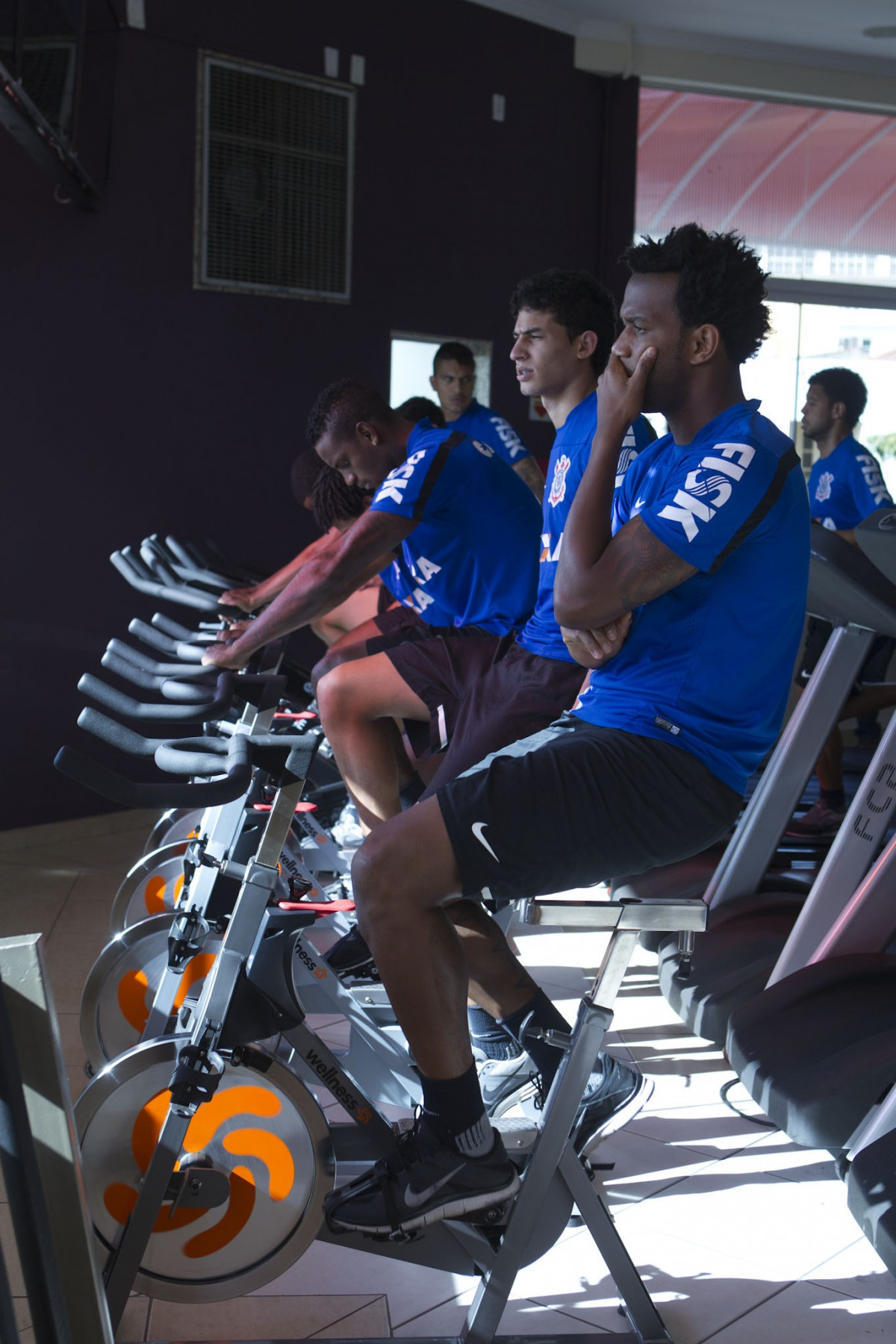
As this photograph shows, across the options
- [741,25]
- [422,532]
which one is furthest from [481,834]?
[741,25]

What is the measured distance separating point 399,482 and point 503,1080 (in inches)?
54.7

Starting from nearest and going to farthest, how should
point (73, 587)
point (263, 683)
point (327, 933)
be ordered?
point (263, 683), point (327, 933), point (73, 587)

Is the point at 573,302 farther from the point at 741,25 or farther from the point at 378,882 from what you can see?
the point at 741,25

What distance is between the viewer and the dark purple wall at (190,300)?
4.92m

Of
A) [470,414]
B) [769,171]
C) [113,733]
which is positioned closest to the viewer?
[113,733]

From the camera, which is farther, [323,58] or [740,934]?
[323,58]

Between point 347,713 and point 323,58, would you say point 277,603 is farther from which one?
point 323,58

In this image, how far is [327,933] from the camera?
3809 millimetres

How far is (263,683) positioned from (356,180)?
4456 mm

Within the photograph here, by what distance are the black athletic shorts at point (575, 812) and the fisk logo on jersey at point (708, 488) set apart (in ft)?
1.05

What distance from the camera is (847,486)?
559 centimetres

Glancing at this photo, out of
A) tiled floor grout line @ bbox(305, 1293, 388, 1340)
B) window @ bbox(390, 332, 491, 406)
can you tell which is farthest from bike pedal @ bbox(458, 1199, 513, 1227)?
window @ bbox(390, 332, 491, 406)

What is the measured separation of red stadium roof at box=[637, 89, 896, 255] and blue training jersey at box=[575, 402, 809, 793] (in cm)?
598

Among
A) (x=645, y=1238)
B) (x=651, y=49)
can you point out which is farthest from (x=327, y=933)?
(x=651, y=49)
